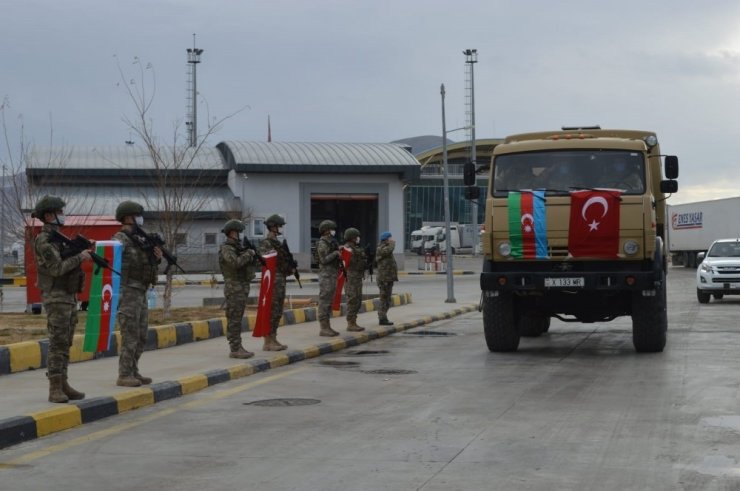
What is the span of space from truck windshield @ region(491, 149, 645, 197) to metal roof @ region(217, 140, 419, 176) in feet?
126

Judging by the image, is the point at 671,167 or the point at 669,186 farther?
the point at 669,186

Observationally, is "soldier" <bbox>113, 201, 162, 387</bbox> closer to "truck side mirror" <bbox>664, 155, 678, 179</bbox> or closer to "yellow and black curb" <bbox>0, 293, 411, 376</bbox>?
"yellow and black curb" <bbox>0, 293, 411, 376</bbox>

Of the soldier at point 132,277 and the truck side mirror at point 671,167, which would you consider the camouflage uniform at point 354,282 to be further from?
the soldier at point 132,277

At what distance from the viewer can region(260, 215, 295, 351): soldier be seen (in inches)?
639

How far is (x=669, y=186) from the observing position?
669 inches

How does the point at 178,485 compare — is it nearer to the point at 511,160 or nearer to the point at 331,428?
the point at 331,428

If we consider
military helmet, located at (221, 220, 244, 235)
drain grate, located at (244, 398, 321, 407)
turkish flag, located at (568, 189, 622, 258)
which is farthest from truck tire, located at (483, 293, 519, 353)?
drain grate, located at (244, 398, 321, 407)

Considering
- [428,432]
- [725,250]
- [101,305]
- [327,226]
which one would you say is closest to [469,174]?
[327,226]

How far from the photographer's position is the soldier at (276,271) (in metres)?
16.2

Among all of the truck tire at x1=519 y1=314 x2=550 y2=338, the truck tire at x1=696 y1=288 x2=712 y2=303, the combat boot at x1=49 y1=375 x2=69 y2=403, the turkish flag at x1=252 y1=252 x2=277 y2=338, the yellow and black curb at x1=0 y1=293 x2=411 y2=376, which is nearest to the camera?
the combat boot at x1=49 y1=375 x2=69 y2=403

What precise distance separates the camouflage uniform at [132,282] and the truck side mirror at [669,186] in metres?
8.69

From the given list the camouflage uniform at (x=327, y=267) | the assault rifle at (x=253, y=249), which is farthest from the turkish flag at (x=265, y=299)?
the camouflage uniform at (x=327, y=267)

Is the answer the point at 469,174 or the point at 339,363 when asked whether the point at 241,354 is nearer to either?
the point at 339,363

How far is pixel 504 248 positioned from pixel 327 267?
427 centimetres
